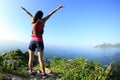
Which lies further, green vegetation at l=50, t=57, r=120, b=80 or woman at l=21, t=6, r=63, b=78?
woman at l=21, t=6, r=63, b=78

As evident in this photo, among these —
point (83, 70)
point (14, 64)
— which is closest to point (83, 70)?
point (83, 70)

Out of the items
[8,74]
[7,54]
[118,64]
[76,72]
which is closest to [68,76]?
[76,72]

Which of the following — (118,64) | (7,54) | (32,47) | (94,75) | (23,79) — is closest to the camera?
(94,75)

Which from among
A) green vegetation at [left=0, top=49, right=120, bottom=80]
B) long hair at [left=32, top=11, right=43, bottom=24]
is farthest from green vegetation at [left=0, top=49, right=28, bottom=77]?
green vegetation at [left=0, top=49, right=120, bottom=80]

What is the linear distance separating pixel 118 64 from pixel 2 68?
4.72 m

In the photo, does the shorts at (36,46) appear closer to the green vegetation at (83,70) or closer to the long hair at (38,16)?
the long hair at (38,16)

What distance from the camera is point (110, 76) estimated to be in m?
10.4

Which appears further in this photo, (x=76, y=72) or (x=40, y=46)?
(x=40, y=46)

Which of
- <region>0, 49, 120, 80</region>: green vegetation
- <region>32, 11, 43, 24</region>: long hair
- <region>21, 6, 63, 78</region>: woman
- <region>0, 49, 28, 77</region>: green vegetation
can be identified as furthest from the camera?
<region>0, 49, 28, 77</region>: green vegetation

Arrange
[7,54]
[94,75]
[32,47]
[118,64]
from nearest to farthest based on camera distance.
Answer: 1. [94,75]
2. [118,64]
3. [32,47]
4. [7,54]

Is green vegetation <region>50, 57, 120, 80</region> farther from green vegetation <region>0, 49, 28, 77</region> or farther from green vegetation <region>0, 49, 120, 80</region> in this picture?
green vegetation <region>0, 49, 28, 77</region>

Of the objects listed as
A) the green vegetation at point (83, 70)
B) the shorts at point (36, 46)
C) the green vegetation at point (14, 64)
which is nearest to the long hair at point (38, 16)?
the shorts at point (36, 46)

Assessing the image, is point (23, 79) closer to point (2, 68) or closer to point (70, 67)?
point (2, 68)

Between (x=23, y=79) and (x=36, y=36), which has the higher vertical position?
(x=36, y=36)
